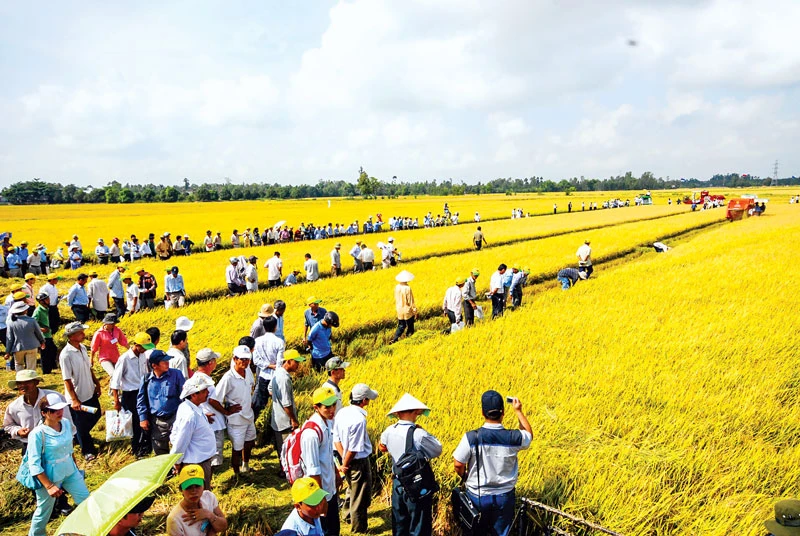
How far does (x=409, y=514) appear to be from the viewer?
3814 mm

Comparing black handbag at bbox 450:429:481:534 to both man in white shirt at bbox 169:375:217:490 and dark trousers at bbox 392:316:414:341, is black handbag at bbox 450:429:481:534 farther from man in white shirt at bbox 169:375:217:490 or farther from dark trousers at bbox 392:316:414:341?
dark trousers at bbox 392:316:414:341

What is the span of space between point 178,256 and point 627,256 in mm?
23745

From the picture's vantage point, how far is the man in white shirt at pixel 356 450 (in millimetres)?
4281

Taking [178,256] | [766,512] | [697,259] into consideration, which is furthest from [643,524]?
[178,256]

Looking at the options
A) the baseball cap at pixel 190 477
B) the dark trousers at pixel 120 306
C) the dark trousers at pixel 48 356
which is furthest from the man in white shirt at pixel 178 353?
the dark trousers at pixel 120 306

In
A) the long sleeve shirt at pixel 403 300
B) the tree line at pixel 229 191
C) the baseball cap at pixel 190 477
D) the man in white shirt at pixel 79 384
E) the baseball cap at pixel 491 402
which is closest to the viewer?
the baseball cap at pixel 190 477

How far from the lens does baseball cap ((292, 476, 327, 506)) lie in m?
2.74

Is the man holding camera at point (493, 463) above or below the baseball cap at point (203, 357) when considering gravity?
below

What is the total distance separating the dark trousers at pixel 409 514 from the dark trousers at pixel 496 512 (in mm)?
417

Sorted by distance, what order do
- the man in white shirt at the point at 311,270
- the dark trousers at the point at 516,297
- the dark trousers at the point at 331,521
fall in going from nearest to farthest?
the dark trousers at the point at 331,521
the dark trousers at the point at 516,297
the man in white shirt at the point at 311,270

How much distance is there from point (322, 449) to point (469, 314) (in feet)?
24.8

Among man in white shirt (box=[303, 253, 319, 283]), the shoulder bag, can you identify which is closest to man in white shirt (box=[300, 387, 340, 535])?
the shoulder bag

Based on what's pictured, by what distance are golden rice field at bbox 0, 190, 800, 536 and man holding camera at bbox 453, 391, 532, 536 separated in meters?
0.69

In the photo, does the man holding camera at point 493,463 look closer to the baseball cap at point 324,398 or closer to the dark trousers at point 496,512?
the dark trousers at point 496,512
